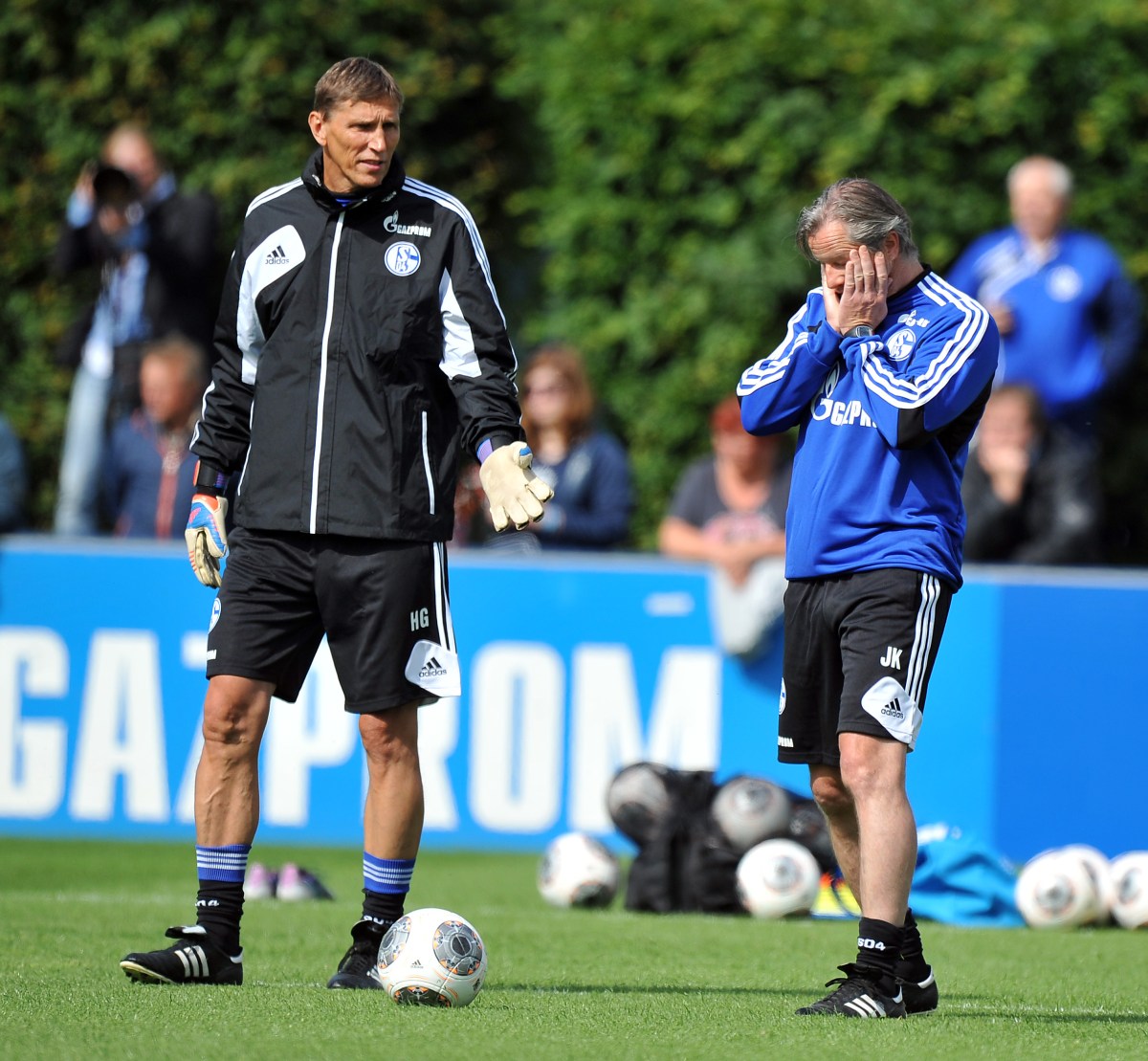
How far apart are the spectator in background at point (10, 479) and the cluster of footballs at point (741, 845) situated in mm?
4287

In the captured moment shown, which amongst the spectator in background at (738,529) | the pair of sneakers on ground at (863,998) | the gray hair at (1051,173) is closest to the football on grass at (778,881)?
the spectator in background at (738,529)

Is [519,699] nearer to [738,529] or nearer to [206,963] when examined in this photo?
[738,529]

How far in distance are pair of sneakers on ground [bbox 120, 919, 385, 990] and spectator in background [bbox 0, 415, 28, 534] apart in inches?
243

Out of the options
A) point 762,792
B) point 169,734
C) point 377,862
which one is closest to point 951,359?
point 377,862

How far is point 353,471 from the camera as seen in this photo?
19.7 ft

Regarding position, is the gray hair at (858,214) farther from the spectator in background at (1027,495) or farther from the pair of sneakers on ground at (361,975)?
the spectator in background at (1027,495)

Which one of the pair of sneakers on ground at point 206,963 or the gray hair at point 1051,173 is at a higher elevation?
the gray hair at point 1051,173

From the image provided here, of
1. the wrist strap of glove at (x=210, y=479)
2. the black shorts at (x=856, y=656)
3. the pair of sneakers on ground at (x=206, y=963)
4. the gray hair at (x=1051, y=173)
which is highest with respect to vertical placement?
the gray hair at (x=1051, y=173)

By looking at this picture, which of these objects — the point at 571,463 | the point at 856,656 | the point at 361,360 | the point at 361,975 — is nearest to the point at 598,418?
the point at 571,463

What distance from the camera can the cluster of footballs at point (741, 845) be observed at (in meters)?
8.58

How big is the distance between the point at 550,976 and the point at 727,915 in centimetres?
240

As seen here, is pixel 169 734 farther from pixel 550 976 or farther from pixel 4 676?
pixel 550 976

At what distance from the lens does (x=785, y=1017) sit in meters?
5.47

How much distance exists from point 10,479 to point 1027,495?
18.7 ft
